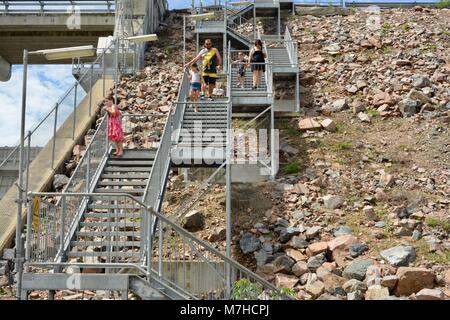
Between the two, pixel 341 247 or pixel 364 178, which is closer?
pixel 341 247

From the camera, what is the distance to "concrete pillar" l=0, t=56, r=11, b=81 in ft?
113

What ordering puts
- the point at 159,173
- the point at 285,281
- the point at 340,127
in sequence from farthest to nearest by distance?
the point at 340,127 → the point at 285,281 → the point at 159,173

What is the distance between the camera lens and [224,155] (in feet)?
46.0

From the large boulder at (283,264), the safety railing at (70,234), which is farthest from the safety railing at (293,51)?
the safety railing at (70,234)

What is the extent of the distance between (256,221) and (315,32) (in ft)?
48.5

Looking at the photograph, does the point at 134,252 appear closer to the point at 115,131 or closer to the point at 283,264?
the point at 115,131

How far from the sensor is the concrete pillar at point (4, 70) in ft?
113

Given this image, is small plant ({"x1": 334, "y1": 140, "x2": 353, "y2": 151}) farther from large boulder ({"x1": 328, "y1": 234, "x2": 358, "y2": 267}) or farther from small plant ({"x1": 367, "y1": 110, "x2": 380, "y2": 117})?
large boulder ({"x1": 328, "y1": 234, "x2": 358, "y2": 267})

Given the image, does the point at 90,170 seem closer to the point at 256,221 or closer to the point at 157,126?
the point at 256,221

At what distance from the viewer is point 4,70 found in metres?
34.8

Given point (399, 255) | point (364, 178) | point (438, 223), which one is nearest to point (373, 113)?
point (364, 178)

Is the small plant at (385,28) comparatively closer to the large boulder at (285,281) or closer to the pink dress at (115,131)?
the large boulder at (285,281)

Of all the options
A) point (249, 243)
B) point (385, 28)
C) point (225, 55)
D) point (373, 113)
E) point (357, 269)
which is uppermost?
point (385, 28)

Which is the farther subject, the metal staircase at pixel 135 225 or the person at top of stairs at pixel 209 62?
the person at top of stairs at pixel 209 62
